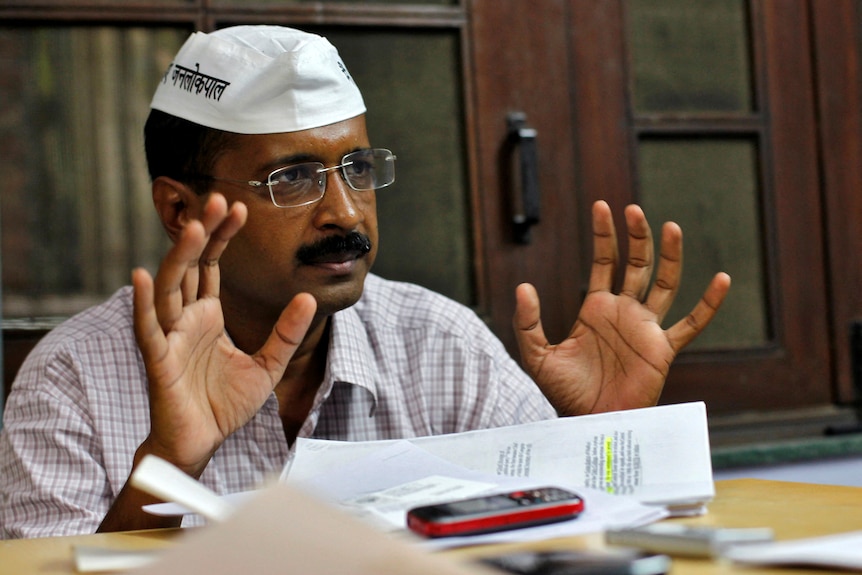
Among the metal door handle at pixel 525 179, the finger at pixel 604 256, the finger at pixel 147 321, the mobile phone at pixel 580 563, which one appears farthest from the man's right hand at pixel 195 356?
the metal door handle at pixel 525 179

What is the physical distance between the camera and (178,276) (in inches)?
41.3

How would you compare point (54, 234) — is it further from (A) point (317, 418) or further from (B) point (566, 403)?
(B) point (566, 403)

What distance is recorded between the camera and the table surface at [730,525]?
2.23 feet

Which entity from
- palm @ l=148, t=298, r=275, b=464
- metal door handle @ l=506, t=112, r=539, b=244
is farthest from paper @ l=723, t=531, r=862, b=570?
metal door handle @ l=506, t=112, r=539, b=244

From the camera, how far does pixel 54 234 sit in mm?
1801

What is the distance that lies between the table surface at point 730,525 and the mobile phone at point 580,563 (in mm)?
29

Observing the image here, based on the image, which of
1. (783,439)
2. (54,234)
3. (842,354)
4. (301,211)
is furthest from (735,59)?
(54,234)

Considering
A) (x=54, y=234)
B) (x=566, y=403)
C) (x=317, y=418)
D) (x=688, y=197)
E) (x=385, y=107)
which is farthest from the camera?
(x=688, y=197)

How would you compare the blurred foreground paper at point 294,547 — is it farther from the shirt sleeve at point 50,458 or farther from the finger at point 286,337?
the shirt sleeve at point 50,458

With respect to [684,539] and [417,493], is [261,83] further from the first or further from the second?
[684,539]

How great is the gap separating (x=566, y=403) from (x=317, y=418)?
1.27 feet

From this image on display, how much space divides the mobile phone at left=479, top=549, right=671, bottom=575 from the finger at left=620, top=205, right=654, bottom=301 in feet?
2.50

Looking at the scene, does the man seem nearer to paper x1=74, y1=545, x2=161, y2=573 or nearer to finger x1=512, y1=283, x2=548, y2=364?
finger x1=512, y1=283, x2=548, y2=364

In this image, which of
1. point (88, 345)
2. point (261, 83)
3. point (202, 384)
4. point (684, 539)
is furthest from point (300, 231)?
point (684, 539)
